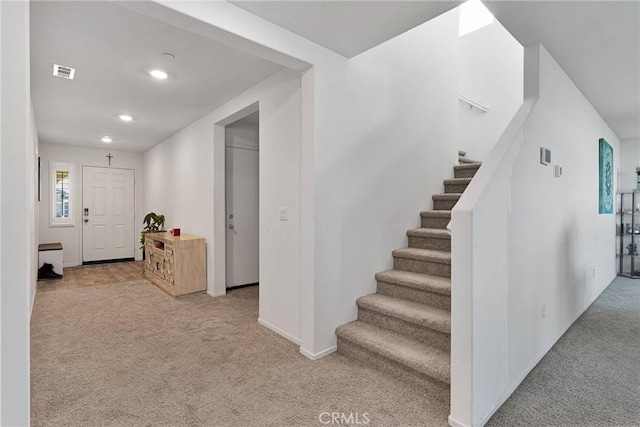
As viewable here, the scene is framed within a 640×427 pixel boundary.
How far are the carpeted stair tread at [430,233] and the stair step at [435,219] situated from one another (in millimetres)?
76

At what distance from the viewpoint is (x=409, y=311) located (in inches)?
96.7

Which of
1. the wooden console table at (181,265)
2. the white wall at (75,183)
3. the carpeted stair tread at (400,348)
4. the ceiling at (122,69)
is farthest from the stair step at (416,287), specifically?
the white wall at (75,183)

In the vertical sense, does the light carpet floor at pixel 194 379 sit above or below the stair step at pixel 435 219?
below

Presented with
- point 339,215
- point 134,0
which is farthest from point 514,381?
point 134,0

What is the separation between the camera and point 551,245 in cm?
267

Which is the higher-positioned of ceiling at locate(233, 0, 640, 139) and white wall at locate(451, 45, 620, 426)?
ceiling at locate(233, 0, 640, 139)

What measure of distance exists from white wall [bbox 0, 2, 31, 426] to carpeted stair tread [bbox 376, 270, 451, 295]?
2335 mm

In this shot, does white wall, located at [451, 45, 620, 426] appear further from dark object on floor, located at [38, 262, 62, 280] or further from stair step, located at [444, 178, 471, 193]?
dark object on floor, located at [38, 262, 62, 280]

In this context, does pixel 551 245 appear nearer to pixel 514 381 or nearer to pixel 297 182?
pixel 514 381

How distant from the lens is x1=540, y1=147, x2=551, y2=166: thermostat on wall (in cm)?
247

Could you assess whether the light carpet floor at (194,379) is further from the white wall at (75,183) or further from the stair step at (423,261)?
the white wall at (75,183)

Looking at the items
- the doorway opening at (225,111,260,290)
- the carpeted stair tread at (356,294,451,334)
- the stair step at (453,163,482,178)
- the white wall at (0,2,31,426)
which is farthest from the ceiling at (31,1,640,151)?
the carpeted stair tread at (356,294,451,334)

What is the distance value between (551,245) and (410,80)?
2.01m

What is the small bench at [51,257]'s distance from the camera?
5359 mm
